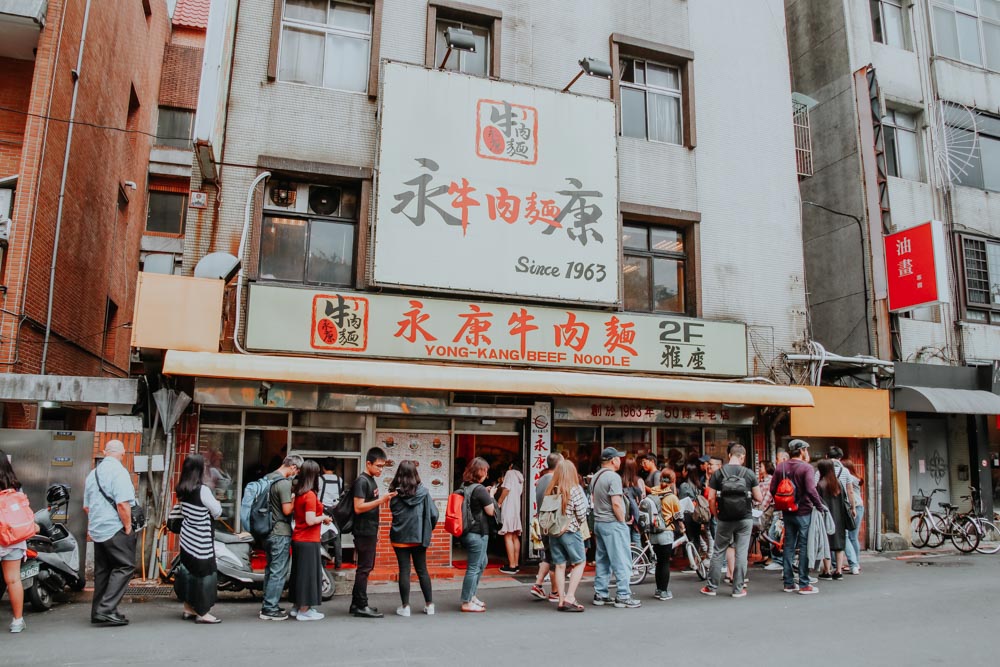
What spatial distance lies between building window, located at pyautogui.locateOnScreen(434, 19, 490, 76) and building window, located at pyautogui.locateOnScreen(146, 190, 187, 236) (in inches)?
532

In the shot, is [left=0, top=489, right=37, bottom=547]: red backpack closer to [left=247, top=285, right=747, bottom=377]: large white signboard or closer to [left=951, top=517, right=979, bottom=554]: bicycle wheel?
[left=247, top=285, right=747, bottom=377]: large white signboard

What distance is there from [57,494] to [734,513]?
844 cm

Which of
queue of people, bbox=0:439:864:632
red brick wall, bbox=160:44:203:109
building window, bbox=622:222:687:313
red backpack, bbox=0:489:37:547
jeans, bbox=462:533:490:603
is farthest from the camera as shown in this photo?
red brick wall, bbox=160:44:203:109

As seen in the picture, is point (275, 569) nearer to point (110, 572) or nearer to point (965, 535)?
point (110, 572)

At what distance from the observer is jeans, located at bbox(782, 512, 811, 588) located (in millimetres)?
9695

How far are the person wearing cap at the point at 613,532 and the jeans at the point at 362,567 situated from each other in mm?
2601

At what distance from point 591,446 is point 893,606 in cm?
525

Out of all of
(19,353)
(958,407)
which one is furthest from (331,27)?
(958,407)

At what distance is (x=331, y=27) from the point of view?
12.3 metres

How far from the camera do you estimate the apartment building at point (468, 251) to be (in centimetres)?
1060

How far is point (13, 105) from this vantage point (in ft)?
41.7

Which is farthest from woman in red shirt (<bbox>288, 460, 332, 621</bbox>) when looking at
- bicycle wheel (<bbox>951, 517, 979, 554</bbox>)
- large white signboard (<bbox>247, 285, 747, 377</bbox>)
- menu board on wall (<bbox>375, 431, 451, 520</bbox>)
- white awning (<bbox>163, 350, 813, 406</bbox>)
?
bicycle wheel (<bbox>951, 517, 979, 554</bbox>)

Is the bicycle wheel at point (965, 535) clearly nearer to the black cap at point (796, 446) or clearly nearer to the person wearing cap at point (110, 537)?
the black cap at point (796, 446)

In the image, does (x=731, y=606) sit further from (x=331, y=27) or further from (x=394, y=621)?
(x=331, y=27)
